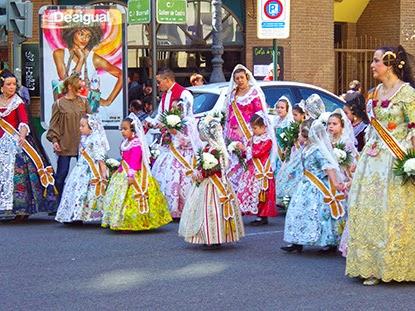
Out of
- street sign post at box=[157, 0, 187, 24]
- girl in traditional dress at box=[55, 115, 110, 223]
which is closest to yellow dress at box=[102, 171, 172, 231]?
girl in traditional dress at box=[55, 115, 110, 223]

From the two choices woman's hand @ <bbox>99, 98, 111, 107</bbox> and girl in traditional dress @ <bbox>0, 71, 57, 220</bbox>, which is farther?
woman's hand @ <bbox>99, 98, 111, 107</bbox>

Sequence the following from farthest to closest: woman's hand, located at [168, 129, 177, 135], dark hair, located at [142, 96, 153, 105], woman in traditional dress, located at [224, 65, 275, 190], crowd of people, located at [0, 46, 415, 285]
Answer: dark hair, located at [142, 96, 153, 105], woman in traditional dress, located at [224, 65, 275, 190], woman's hand, located at [168, 129, 177, 135], crowd of people, located at [0, 46, 415, 285]

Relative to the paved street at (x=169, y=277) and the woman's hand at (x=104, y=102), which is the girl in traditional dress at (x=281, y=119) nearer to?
the paved street at (x=169, y=277)

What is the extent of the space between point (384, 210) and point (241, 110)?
4.82 metres

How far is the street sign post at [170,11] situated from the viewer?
58.9 ft

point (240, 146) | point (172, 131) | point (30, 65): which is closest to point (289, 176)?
point (240, 146)

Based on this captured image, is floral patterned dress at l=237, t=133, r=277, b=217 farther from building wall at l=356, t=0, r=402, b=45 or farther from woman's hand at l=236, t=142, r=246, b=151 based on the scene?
building wall at l=356, t=0, r=402, b=45

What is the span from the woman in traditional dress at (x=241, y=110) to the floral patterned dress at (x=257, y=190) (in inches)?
8.6

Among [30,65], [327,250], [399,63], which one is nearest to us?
[399,63]

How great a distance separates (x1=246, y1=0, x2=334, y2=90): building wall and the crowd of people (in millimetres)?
10178

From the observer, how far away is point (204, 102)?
1529 cm

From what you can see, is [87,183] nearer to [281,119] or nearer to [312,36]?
[281,119]

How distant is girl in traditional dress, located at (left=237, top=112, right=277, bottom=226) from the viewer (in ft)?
41.5

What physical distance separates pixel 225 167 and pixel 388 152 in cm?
262
